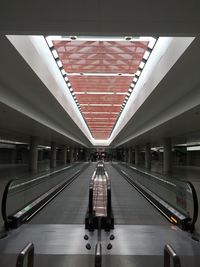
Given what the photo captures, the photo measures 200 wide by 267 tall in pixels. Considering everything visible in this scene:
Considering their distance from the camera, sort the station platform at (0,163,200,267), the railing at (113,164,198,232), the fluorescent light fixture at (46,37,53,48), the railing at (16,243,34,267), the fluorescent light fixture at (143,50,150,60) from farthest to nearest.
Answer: the fluorescent light fixture at (143,50,150,60)
the fluorescent light fixture at (46,37,53,48)
the railing at (113,164,198,232)
the station platform at (0,163,200,267)
the railing at (16,243,34,267)

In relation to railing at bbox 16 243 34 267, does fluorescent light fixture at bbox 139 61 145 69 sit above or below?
above

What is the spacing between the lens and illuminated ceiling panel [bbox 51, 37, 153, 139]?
1130 cm

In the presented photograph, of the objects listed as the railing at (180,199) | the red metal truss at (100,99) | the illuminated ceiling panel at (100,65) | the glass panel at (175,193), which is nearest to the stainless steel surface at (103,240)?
the railing at (180,199)

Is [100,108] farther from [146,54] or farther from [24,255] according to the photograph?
[24,255]

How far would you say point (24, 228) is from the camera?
7.66 metres

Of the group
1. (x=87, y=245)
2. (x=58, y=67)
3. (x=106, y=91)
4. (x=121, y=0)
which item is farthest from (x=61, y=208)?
(x=106, y=91)

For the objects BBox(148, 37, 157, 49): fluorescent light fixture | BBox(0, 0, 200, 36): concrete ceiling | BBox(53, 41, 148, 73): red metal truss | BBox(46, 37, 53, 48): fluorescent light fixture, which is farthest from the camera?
BBox(53, 41, 148, 73): red metal truss

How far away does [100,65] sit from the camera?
14.4 metres

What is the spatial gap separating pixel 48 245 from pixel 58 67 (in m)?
9.34

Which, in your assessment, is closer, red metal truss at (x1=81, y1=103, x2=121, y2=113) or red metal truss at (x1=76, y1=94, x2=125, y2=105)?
red metal truss at (x1=76, y1=94, x2=125, y2=105)

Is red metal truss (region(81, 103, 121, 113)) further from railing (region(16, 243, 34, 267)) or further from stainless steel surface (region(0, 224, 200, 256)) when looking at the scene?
railing (region(16, 243, 34, 267))

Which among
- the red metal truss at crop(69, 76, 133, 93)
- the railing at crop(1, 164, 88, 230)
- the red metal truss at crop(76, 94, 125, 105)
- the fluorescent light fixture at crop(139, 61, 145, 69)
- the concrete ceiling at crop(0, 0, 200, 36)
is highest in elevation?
the red metal truss at crop(76, 94, 125, 105)

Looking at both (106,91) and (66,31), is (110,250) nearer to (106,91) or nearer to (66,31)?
(66,31)

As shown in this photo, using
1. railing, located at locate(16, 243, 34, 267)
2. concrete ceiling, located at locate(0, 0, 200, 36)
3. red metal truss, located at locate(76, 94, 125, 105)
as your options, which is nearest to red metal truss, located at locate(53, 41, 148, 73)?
concrete ceiling, located at locate(0, 0, 200, 36)
